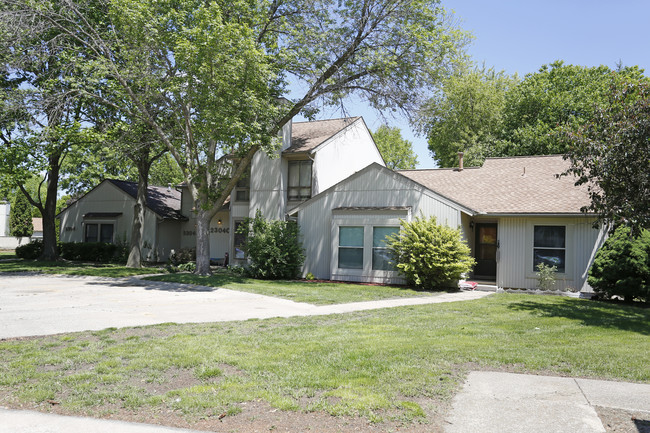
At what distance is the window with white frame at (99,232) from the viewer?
102ft

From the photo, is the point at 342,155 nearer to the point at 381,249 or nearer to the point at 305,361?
the point at 381,249

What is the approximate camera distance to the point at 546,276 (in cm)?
1650

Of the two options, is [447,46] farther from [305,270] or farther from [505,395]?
[505,395]

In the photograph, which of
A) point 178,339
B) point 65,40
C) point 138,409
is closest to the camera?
point 138,409

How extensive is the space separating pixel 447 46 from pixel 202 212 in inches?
459

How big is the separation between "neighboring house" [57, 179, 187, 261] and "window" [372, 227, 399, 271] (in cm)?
1602

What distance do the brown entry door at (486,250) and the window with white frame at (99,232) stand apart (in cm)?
2293

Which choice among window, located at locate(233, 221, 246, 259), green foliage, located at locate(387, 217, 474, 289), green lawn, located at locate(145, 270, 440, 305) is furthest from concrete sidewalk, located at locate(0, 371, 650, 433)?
window, located at locate(233, 221, 246, 259)

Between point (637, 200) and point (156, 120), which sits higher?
point (156, 120)

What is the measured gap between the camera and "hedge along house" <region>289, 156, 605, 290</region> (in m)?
16.7

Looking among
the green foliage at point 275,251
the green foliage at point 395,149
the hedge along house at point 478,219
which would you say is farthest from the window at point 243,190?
the green foliage at point 395,149

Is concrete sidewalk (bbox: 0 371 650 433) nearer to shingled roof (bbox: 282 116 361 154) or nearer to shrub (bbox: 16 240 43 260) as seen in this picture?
shingled roof (bbox: 282 116 361 154)

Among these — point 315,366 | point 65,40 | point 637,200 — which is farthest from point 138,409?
point 65,40

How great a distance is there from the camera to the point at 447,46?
17.9m
